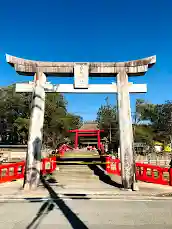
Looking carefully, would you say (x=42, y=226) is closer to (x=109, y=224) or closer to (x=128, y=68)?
(x=109, y=224)

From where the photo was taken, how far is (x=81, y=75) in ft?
37.2

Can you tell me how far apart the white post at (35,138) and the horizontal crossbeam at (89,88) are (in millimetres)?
386

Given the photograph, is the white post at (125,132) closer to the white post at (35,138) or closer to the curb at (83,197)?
the curb at (83,197)

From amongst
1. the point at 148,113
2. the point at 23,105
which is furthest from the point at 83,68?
the point at 148,113

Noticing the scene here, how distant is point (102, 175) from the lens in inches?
551

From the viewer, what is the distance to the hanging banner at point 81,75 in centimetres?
1127

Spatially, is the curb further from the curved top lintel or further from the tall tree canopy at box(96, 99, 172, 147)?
the tall tree canopy at box(96, 99, 172, 147)

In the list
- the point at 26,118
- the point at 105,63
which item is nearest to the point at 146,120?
the point at 26,118

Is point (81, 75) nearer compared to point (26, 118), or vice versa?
point (81, 75)

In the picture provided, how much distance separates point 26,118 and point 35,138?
36.2 metres

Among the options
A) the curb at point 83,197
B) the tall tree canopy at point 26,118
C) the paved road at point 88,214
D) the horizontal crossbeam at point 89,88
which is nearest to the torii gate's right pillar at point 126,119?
the horizontal crossbeam at point 89,88

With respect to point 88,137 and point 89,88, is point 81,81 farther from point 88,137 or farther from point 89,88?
point 88,137

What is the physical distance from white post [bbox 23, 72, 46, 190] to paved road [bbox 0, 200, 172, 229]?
2.40 meters

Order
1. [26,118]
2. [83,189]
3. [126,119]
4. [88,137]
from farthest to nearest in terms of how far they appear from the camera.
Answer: [26,118] → [88,137] → [126,119] → [83,189]
